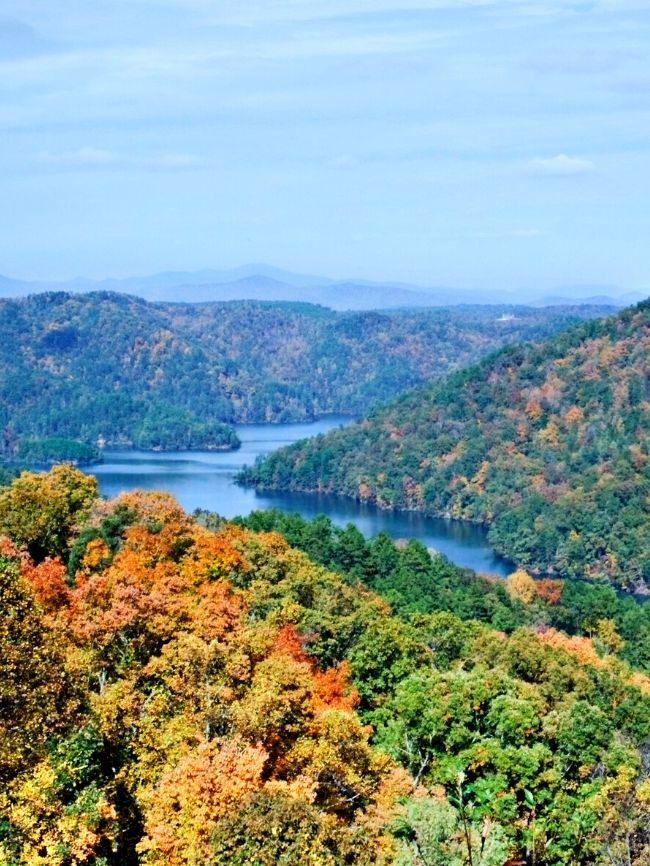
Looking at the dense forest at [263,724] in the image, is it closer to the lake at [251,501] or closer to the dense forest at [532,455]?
the lake at [251,501]

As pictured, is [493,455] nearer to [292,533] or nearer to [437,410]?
[437,410]

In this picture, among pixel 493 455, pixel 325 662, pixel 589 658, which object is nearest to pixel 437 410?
pixel 493 455

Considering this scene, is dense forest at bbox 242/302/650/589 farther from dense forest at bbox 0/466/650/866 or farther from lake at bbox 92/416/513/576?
dense forest at bbox 0/466/650/866

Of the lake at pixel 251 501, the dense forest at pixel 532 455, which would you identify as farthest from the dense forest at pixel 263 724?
the dense forest at pixel 532 455

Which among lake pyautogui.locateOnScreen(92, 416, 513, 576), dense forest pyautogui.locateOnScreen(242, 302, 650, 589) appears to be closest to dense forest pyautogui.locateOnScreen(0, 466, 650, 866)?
lake pyautogui.locateOnScreen(92, 416, 513, 576)

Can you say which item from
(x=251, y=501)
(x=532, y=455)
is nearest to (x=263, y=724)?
(x=251, y=501)

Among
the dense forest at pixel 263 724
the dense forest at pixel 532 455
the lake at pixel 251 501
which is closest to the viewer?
the dense forest at pixel 263 724

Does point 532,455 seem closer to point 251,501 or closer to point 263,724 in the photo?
point 251,501
